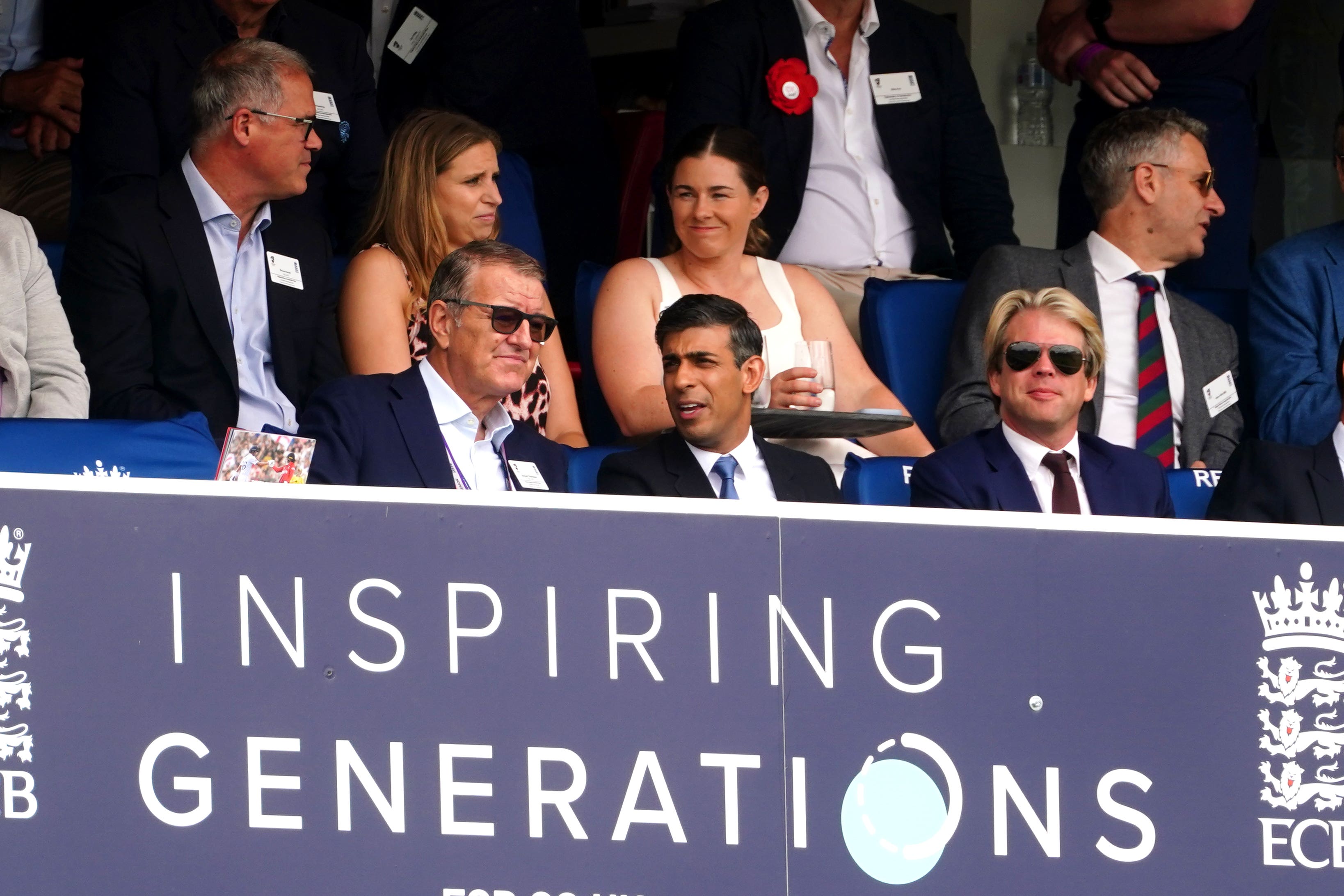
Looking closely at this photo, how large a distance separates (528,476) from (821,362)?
0.73 meters

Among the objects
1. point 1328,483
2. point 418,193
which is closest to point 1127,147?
point 1328,483

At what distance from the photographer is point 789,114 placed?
4.45m

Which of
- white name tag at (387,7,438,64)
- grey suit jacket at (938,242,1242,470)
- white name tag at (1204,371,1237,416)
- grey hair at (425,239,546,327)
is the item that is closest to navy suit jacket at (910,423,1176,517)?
grey suit jacket at (938,242,1242,470)

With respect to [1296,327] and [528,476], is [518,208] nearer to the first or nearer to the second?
[528,476]

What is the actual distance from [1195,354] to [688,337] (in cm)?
129

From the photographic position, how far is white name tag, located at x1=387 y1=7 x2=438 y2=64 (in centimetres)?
471

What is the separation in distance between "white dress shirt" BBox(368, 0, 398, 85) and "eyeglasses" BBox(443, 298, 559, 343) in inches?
74.7

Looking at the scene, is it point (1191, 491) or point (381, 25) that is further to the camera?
point (381, 25)

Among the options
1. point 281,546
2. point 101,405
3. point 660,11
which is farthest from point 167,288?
point 660,11

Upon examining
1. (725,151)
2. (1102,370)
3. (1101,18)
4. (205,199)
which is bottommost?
(1102,370)

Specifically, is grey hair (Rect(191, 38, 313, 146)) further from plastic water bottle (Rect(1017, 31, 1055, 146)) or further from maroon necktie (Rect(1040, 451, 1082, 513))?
plastic water bottle (Rect(1017, 31, 1055, 146))

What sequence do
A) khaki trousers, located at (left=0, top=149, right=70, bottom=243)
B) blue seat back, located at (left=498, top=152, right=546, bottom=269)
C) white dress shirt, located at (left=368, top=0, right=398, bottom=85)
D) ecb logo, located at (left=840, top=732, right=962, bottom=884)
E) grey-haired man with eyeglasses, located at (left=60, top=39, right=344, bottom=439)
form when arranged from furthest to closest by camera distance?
1. white dress shirt, located at (left=368, top=0, right=398, bottom=85)
2. khaki trousers, located at (left=0, top=149, right=70, bottom=243)
3. blue seat back, located at (left=498, top=152, right=546, bottom=269)
4. grey-haired man with eyeglasses, located at (left=60, top=39, right=344, bottom=439)
5. ecb logo, located at (left=840, top=732, right=962, bottom=884)

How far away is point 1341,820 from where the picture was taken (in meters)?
1.94

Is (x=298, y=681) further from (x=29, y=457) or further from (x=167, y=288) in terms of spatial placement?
(x=167, y=288)
